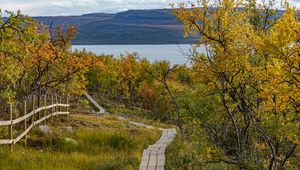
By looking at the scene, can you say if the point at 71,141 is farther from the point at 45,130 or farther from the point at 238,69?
the point at 238,69

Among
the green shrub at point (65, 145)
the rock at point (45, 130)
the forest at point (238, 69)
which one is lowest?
the green shrub at point (65, 145)

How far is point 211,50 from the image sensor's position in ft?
35.2

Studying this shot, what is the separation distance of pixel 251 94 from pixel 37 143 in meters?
7.10

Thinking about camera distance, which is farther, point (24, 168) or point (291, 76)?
point (24, 168)

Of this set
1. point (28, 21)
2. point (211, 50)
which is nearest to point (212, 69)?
point (211, 50)

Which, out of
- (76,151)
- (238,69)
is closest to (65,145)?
(76,151)

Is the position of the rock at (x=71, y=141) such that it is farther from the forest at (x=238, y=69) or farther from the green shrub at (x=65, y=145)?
the forest at (x=238, y=69)

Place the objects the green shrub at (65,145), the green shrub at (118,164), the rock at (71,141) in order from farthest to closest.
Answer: the rock at (71,141)
the green shrub at (65,145)
the green shrub at (118,164)

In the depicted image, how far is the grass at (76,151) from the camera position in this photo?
34.9 ft

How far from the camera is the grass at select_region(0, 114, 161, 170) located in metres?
10.6

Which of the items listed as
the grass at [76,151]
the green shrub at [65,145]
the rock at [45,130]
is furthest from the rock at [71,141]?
the rock at [45,130]

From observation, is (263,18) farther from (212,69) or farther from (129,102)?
(129,102)

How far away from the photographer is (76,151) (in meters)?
13.6

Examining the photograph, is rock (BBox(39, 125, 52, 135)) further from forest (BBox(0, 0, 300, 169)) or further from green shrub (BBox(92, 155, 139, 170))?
green shrub (BBox(92, 155, 139, 170))
